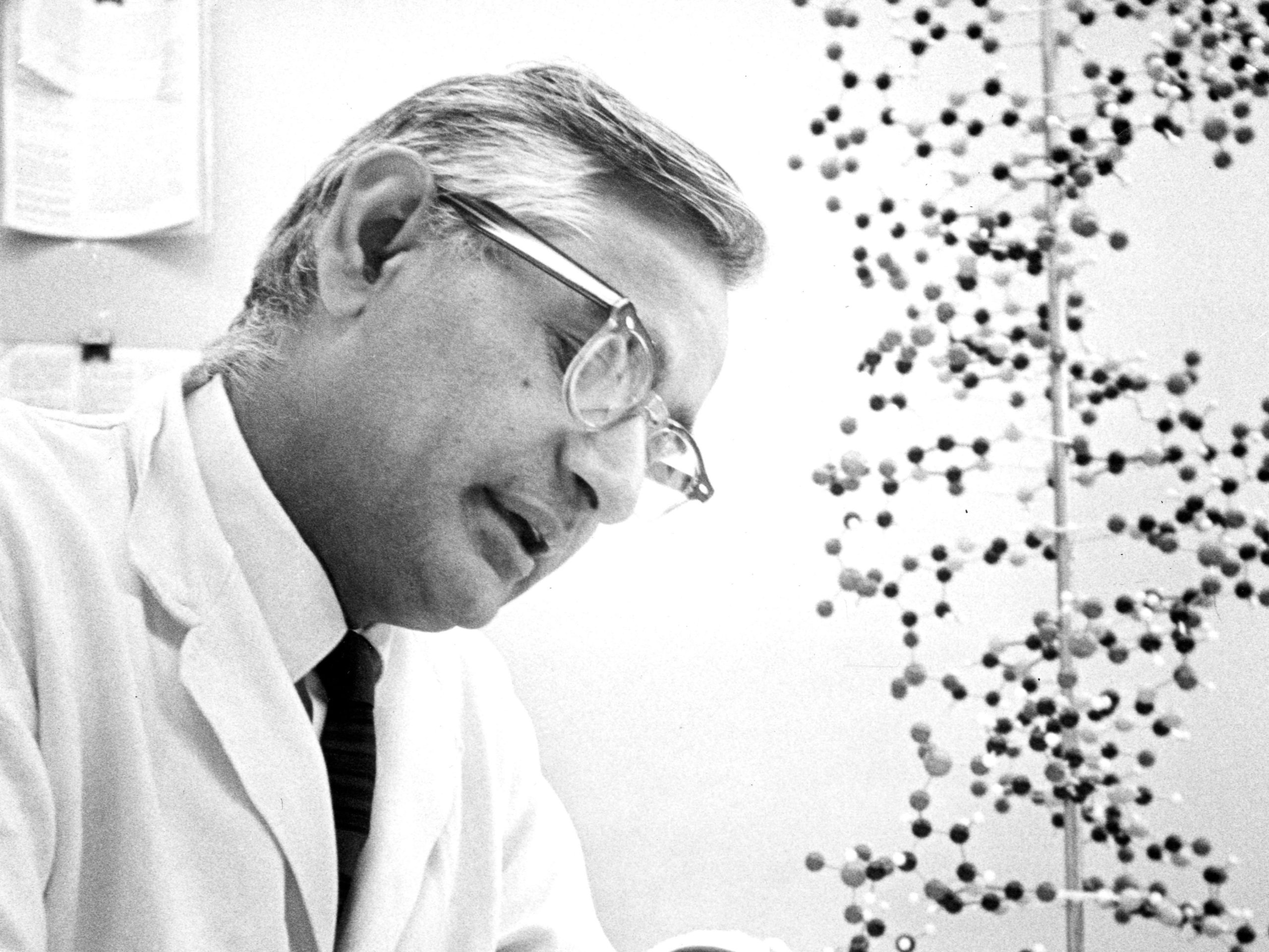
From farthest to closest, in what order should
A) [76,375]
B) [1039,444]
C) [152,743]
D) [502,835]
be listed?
[1039,444] → [76,375] → [502,835] → [152,743]

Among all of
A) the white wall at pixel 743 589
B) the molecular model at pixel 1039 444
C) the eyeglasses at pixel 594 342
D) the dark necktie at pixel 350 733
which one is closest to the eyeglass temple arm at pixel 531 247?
the eyeglasses at pixel 594 342

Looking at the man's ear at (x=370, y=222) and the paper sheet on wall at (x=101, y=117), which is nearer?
the man's ear at (x=370, y=222)

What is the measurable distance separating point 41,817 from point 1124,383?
Result: 1.11 meters

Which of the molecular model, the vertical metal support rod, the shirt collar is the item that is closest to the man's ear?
the shirt collar

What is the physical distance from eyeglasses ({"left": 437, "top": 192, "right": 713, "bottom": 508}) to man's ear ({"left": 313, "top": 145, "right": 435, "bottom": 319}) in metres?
0.03

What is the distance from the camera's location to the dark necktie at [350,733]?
3.81 ft

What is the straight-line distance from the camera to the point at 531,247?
1.05 m

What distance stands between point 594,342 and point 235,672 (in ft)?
1.20

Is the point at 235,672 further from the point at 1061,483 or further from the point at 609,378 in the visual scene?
the point at 1061,483

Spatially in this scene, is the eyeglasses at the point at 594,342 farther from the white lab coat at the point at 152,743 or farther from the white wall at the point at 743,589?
the white wall at the point at 743,589

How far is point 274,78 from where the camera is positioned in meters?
2.00

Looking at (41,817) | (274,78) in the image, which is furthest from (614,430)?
(274,78)

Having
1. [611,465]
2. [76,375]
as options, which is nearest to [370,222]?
[611,465]

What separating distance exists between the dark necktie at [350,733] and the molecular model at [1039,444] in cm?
57
